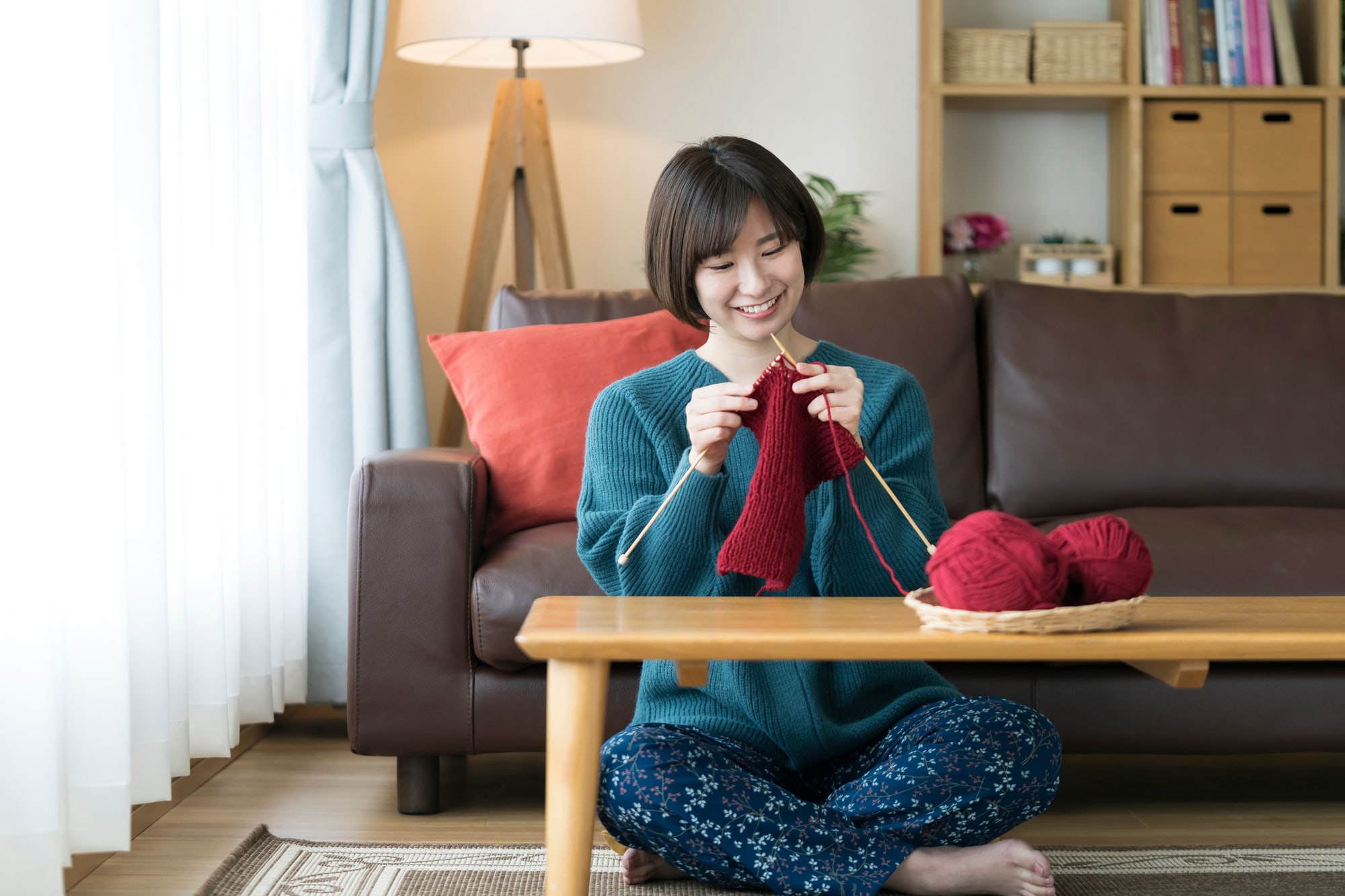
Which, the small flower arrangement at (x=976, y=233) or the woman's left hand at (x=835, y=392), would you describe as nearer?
the woman's left hand at (x=835, y=392)

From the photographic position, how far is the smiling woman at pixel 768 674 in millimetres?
1259

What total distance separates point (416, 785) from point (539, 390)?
65 cm

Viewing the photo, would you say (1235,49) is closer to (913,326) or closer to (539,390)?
(913,326)

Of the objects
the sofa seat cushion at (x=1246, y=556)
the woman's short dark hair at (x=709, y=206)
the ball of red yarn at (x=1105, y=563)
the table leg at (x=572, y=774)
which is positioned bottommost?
the table leg at (x=572, y=774)

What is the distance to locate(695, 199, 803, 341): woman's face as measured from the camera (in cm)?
129

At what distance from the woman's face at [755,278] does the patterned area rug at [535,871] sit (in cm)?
68

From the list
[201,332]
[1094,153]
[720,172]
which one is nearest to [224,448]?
[201,332]

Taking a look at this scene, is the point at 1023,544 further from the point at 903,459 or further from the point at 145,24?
the point at 145,24

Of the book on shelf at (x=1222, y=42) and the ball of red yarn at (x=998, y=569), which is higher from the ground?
the book on shelf at (x=1222, y=42)

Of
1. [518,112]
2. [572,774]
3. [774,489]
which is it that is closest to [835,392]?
[774,489]

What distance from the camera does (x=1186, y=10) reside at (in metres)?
3.08

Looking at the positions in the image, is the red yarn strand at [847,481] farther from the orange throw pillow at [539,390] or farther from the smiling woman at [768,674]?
the orange throw pillow at [539,390]

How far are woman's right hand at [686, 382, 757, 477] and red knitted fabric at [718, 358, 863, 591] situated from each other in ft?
0.04

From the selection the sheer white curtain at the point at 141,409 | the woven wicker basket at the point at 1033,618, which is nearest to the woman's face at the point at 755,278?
the woven wicker basket at the point at 1033,618
